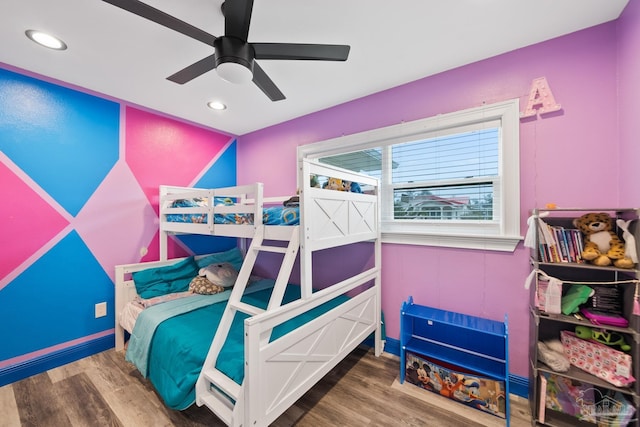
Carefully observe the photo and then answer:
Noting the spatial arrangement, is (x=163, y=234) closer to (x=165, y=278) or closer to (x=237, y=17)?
(x=165, y=278)

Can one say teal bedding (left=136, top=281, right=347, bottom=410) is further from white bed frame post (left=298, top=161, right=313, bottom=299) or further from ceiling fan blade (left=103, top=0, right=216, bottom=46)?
ceiling fan blade (left=103, top=0, right=216, bottom=46)

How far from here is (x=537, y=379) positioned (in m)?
1.54

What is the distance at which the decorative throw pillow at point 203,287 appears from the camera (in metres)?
2.56

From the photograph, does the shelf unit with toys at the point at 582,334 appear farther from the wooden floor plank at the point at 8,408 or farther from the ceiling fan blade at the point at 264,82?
the wooden floor plank at the point at 8,408

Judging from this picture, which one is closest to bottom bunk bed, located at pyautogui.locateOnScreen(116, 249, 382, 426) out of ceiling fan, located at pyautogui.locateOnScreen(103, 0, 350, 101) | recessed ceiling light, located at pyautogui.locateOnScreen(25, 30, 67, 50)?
ceiling fan, located at pyautogui.locateOnScreen(103, 0, 350, 101)

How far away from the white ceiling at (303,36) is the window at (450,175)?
17.3 inches

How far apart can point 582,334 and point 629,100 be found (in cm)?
134

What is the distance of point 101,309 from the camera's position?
239 cm

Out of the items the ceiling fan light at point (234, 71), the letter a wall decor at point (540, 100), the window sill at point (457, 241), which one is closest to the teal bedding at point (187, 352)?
the window sill at point (457, 241)

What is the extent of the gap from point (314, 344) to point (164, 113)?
2.84m

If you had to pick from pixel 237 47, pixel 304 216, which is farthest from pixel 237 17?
pixel 304 216

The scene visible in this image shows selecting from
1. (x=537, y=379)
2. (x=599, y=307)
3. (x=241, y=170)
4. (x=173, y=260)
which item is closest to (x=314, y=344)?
(x=537, y=379)

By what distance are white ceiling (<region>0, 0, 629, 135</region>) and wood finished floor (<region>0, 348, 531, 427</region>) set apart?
2.40 m

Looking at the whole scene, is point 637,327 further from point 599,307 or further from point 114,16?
point 114,16
